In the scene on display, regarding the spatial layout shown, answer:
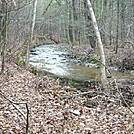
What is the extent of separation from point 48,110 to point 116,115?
2030 mm

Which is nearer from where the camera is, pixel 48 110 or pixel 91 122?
pixel 91 122

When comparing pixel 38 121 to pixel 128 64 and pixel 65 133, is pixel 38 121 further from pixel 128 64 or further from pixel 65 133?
pixel 128 64

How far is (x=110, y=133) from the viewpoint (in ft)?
21.7

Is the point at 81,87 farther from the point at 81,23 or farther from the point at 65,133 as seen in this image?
the point at 81,23

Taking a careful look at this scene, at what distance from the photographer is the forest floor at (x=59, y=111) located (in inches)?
273

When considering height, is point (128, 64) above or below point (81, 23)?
below

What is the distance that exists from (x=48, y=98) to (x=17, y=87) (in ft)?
4.79

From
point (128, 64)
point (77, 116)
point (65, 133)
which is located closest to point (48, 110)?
point (77, 116)

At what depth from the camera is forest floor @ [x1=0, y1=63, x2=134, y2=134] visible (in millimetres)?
6945

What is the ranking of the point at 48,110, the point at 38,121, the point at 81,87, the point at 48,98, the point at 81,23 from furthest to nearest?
the point at 81,23, the point at 81,87, the point at 48,98, the point at 48,110, the point at 38,121

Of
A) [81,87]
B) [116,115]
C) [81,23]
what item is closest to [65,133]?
[116,115]

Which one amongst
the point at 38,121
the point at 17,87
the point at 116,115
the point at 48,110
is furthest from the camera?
the point at 17,87

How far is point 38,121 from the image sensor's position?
7.56m

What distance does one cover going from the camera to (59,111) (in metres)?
8.73
